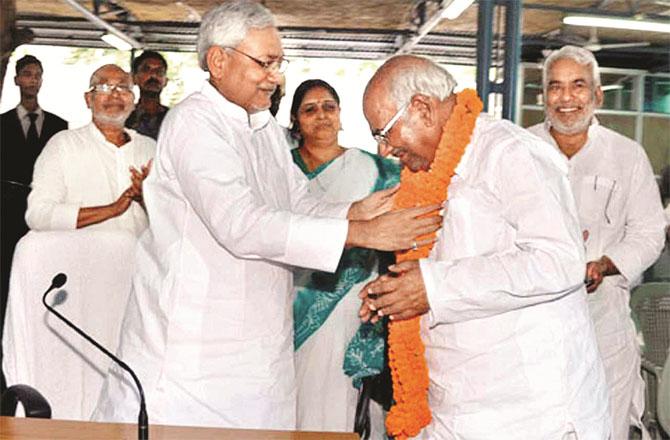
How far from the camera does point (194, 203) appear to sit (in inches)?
113

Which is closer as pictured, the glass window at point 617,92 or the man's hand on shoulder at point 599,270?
the man's hand on shoulder at point 599,270

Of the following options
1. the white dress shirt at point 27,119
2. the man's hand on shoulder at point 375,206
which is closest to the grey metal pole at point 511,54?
the man's hand on shoulder at point 375,206

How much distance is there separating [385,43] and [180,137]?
5.40 feet

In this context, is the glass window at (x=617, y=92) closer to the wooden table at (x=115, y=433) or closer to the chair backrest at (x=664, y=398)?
the chair backrest at (x=664, y=398)

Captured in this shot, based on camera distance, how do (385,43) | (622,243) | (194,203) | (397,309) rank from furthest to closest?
(385,43), (622,243), (194,203), (397,309)

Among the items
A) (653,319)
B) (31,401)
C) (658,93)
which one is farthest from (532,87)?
(31,401)

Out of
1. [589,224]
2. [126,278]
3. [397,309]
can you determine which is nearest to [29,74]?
[126,278]

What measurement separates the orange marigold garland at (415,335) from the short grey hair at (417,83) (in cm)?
5

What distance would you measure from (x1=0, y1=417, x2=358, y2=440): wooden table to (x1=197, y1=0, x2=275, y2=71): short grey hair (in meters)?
0.99

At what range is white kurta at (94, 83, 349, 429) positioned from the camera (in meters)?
2.95

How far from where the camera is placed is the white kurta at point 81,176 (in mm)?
4359

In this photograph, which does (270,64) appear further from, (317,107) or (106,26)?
(106,26)

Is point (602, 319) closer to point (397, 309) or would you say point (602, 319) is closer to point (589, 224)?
point (589, 224)

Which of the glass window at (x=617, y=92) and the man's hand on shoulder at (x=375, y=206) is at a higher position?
the glass window at (x=617, y=92)
